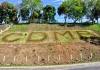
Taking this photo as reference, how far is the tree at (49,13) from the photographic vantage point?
99438 mm

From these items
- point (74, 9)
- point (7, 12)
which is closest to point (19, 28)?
point (74, 9)

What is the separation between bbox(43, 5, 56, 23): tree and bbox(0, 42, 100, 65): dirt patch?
4470cm

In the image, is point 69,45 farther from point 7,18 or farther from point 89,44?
point 7,18

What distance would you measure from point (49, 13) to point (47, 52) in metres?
51.0

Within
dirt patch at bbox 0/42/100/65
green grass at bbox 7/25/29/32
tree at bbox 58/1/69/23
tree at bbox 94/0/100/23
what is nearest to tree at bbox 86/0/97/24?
tree at bbox 94/0/100/23

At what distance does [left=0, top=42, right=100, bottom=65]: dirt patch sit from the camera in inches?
1793

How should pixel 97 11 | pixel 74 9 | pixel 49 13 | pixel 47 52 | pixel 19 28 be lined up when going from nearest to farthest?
pixel 47 52 < pixel 19 28 < pixel 74 9 < pixel 97 11 < pixel 49 13

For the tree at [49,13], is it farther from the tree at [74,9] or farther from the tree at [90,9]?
the tree at [90,9]

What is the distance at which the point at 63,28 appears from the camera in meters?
76.0

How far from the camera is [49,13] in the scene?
9944cm

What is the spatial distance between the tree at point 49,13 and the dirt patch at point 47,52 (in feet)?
147

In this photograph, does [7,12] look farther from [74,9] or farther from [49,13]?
[74,9]

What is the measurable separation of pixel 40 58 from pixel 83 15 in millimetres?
48626

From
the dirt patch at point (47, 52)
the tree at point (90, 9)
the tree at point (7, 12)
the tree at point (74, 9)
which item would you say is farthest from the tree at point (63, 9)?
the dirt patch at point (47, 52)
